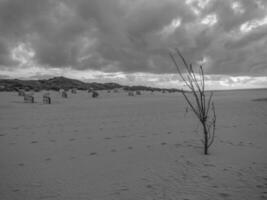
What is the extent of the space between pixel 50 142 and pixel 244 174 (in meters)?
5.18

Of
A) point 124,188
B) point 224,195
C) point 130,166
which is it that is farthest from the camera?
point 130,166

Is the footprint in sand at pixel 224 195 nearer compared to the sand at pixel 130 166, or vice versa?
the footprint in sand at pixel 224 195

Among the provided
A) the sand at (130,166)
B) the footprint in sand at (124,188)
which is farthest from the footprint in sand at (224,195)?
the footprint in sand at (124,188)

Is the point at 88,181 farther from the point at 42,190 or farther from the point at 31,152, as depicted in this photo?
the point at 31,152

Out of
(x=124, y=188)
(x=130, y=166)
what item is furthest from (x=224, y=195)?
(x=130, y=166)

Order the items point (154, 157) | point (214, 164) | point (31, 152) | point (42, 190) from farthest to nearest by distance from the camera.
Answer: point (31, 152) < point (154, 157) < point (214, 164) < point (42, 190)

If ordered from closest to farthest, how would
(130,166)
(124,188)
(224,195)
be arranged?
(224,195)
(124,188)
(130,166)

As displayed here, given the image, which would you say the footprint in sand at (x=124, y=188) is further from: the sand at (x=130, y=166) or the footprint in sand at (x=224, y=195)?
the footprint in sand at (x=224, y=195)

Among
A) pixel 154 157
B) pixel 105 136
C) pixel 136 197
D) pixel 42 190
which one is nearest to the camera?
pixel 136 197

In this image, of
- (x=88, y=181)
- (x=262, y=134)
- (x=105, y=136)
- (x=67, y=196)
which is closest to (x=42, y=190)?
(x=67, y=196)

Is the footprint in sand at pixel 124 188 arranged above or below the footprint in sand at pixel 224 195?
below

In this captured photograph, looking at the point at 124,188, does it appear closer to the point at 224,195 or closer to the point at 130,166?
the point at 130,166

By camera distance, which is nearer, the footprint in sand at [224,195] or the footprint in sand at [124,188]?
the footprint in sand at [224,195]

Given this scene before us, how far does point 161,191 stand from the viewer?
9.70ft
